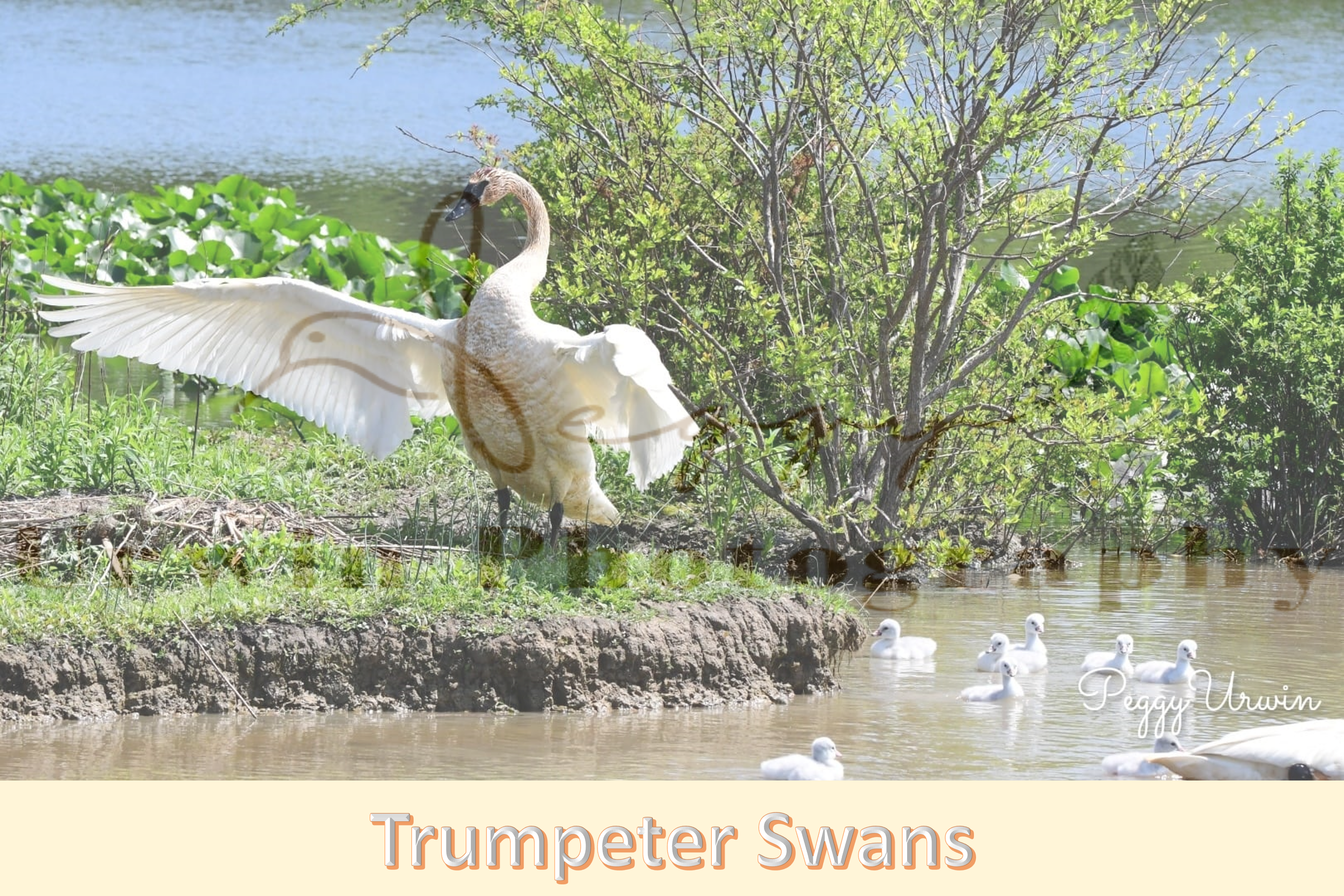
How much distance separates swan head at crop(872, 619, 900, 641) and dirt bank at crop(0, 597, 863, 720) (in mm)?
619

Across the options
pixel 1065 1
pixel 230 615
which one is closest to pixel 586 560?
pixel 230 615

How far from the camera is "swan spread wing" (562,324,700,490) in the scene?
5629 mm

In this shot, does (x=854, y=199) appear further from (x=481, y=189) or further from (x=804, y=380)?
(x=481, y=189)

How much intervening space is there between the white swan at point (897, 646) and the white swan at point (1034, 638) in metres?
0.36

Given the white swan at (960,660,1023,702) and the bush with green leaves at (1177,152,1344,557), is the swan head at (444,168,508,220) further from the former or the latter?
the bush with green leaves at (1177,152,1344,557)

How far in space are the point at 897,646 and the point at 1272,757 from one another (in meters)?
2.03

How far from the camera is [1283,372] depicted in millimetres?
8531

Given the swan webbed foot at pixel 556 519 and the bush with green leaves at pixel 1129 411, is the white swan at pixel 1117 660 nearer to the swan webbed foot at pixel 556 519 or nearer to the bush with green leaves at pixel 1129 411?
the bush with green leaves at pixel 1129 411

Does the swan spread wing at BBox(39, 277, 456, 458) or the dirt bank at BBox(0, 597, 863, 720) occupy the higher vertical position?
the swan spread wing at BBox(39, 277, 456, 458)

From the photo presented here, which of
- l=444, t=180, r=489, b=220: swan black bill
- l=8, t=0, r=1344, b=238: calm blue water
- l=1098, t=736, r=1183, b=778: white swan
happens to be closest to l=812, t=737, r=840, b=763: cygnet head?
l=1098, t=736, r=1183, b=778: white swan

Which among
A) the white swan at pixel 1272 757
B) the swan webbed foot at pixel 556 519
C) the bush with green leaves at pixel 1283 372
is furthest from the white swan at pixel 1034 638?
the bush with green leaves at pixel 1283 372

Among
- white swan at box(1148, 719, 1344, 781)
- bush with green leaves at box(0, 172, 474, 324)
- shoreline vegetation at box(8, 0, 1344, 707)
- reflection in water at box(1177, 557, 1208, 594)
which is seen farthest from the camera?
bush with green leaves at box(0, 172, 474, 324)

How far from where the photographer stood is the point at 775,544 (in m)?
8.05

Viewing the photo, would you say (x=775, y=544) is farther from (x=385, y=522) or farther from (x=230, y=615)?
(x=230, y=615)
